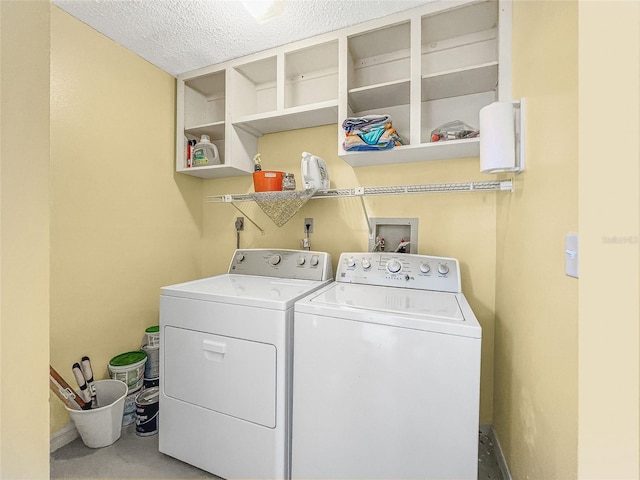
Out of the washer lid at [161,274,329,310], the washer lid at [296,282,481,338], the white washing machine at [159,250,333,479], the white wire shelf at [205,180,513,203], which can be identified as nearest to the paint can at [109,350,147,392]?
the white washing machine at [159,250,333,479]

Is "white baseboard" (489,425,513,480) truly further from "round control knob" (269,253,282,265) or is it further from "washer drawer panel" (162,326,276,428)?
"round control knob" (269,253,282,265)

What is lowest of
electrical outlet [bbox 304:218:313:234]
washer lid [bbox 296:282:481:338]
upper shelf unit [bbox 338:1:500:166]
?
washer lid [bbox 296:282:481:338]

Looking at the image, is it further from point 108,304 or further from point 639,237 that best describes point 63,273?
point 639,237

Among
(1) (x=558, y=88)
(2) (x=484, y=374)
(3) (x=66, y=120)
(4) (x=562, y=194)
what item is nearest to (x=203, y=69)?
(3) (x=66, y=120)

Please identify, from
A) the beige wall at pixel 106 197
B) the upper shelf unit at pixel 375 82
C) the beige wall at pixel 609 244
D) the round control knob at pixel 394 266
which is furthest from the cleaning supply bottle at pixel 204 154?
the beige wall at pixel 609 244

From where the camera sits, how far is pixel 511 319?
1.32m

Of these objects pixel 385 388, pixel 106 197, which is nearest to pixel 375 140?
pixel 385 388

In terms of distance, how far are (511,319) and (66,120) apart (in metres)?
2.58

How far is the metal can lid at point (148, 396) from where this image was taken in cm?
171

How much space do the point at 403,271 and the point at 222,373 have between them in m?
1.09

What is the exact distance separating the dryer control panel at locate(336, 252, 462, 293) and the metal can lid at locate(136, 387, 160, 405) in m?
1.36

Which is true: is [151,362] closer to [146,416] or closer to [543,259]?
[146,416]

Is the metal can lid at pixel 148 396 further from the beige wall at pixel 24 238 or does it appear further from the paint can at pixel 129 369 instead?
the beige wall at pixel 24 238

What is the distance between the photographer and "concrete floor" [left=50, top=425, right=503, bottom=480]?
1422mm
